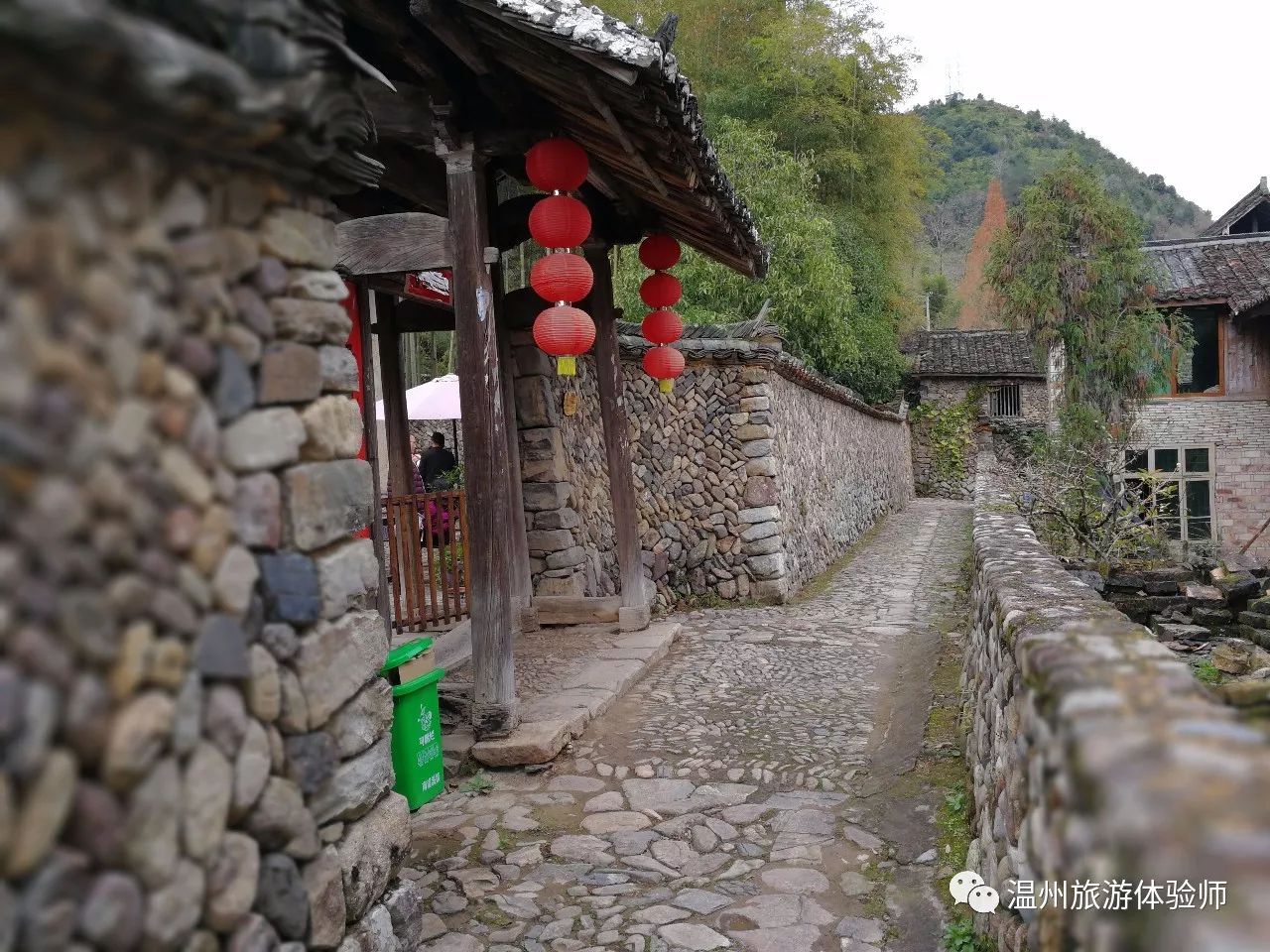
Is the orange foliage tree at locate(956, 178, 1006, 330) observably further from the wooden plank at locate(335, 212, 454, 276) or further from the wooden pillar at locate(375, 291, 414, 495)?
the wooden plank at locate(335, 212, 454, 276)

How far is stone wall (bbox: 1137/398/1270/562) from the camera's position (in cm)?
1623

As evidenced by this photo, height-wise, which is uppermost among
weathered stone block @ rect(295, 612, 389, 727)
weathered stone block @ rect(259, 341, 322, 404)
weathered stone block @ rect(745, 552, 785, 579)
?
weathered stone block @ rect(259, 341, 322, 404)

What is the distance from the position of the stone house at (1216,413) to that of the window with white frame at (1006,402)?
10.3 meters

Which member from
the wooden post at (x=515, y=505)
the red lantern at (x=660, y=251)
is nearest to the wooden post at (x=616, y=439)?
the red lantern at (x=660, y=251)

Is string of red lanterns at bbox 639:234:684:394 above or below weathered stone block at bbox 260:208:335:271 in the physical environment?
above

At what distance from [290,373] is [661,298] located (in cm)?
496

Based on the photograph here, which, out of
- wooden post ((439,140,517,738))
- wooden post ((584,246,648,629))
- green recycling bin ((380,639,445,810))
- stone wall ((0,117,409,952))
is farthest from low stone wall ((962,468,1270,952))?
wooden post ((584,246,648,629))

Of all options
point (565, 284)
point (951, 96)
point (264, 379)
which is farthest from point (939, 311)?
point (264, 379)

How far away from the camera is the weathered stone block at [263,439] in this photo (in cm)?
196

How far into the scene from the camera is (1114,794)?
1.51 meters

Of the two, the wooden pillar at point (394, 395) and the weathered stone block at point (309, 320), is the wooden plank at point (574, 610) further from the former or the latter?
the weathered stone block at point (309, 320)

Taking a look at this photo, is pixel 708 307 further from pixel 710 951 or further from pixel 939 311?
pixel 939 311

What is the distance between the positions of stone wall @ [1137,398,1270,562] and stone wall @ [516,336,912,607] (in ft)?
31.2

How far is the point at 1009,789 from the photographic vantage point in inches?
113
